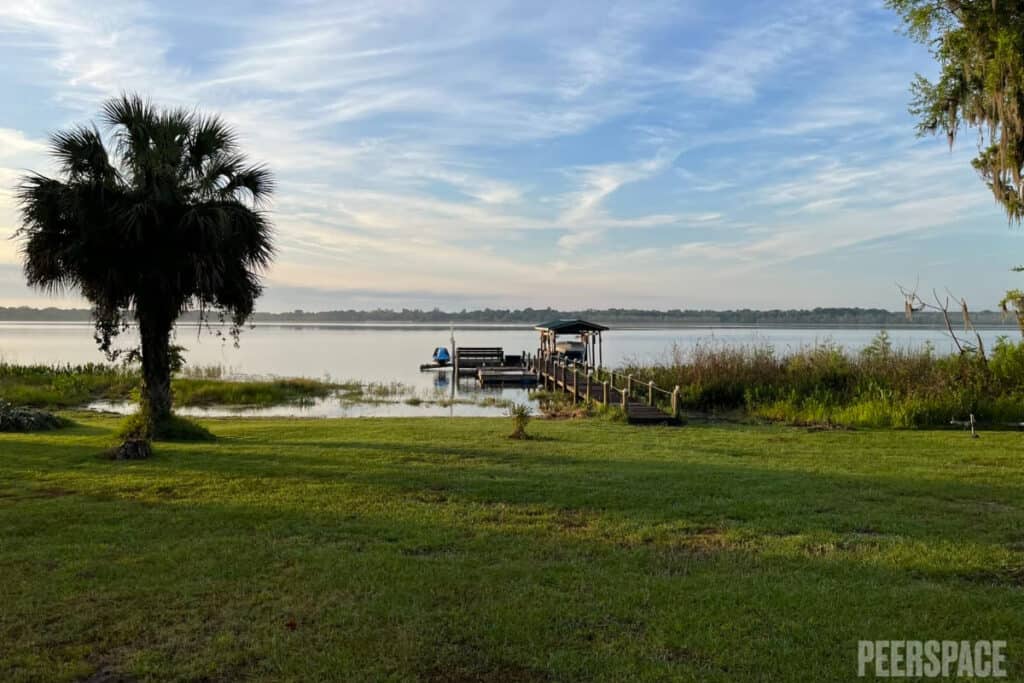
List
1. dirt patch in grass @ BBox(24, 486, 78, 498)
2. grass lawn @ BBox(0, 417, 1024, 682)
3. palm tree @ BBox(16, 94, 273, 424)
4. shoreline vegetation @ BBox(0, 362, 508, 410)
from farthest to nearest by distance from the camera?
shoreline vegetation @ BBox(0, 362, 508, 410)
palm tree @ BBox(16, 94, 273, 424)
dirt patch in grass @ BBox(24, 486, 78, 498)
grass lawn @ BBox(0, 417, 1024, 682)

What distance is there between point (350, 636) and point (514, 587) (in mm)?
1170

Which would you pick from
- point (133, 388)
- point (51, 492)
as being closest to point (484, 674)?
point (51, 492)

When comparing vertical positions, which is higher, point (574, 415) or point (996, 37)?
point (996, 37)

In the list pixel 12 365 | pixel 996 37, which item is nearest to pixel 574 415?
pixel 996 37

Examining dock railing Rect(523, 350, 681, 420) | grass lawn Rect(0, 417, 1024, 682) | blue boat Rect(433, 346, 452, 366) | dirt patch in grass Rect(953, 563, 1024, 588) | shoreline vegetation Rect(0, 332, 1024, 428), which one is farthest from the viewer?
blue boat Rect(433, 346, 452, 366)

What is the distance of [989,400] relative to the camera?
15.0m

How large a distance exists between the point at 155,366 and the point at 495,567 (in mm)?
9490

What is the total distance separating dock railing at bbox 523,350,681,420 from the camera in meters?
17.8

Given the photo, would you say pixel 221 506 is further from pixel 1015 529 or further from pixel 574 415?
pixel 574 415

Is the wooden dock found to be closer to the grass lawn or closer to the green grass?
the grass lawn

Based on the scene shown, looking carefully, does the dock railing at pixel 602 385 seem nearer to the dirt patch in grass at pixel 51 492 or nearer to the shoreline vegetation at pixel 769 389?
the shoreline vegetation at pixel 769 389

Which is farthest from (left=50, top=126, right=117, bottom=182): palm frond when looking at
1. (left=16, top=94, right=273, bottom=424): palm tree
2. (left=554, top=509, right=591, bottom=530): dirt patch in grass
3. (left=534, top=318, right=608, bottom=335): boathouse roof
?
(left=534, top=318, right=608, bottom=335): boathouse roof

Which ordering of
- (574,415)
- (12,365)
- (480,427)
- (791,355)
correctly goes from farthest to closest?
1. (12,365)
2. (791,355)
3. (574,415)
4. (480,427)

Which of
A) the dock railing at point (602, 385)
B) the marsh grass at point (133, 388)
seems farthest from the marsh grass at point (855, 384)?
the marsh grass at point (133, 388)
